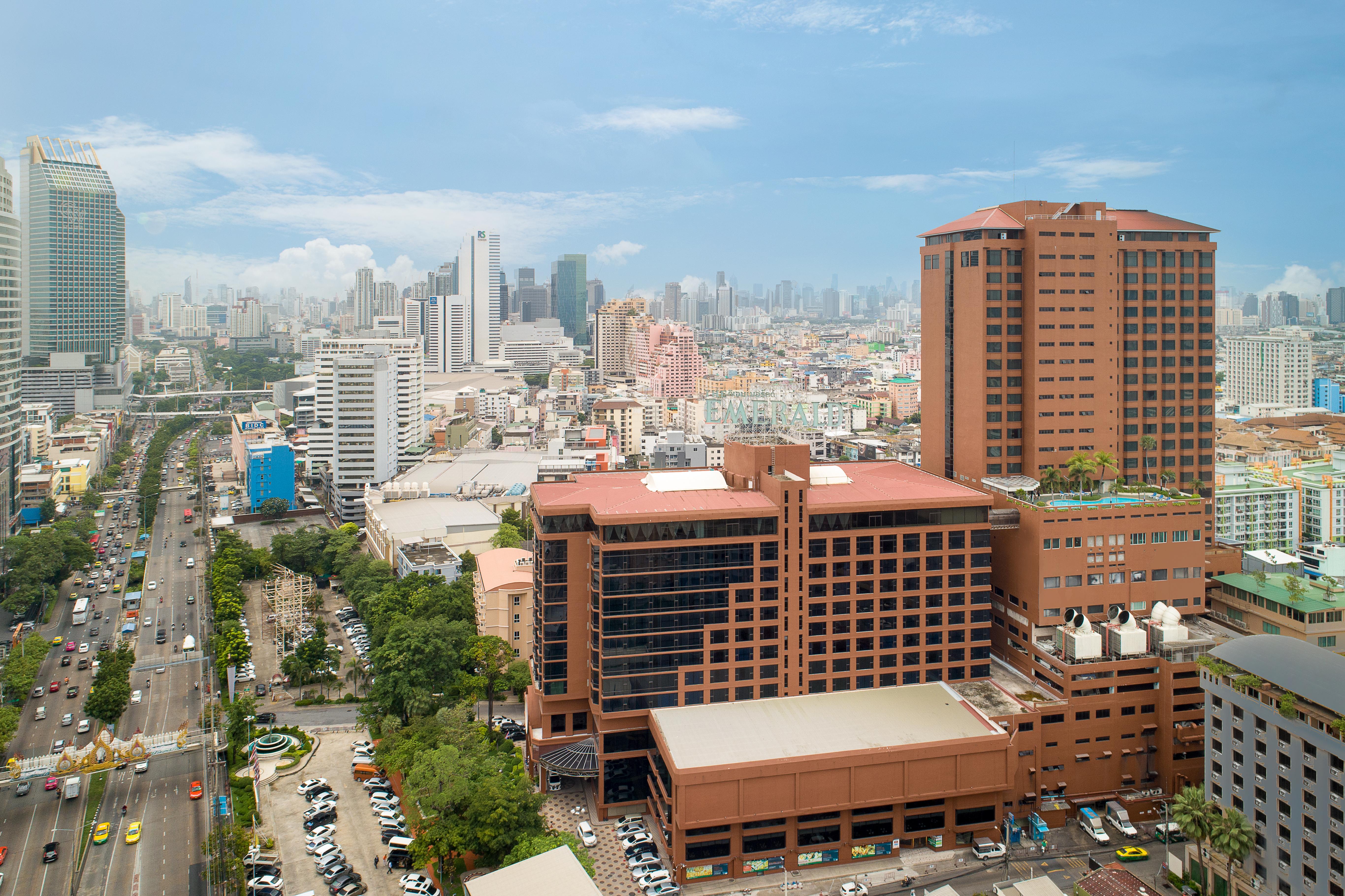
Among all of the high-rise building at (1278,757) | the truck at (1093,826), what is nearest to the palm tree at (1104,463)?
the high-rise building at (1278,757)

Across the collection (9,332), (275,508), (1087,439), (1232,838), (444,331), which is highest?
(444,331)

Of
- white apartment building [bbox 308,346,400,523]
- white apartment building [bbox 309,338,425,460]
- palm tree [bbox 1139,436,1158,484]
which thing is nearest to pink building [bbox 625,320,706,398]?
white apartment building [bbox 309,338,425,460]

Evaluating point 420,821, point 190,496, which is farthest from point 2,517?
point 420,821

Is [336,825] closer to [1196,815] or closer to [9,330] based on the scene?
[1196,815]

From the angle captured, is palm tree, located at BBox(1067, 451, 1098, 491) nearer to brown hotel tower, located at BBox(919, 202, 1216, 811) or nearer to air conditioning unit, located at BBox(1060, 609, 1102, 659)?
brown hotel tower, located at BBox(919, 202, 1216, 811)

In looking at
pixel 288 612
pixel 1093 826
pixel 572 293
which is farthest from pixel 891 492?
pixel 572 293

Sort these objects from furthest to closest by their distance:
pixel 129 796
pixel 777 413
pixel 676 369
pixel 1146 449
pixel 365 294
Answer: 1. pixel 365 294
2. pixel 676 369
3. pixel 777 413
4. pixel 1146 449
5. pixel 129 796

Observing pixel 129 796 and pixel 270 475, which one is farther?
pixel 270 475
